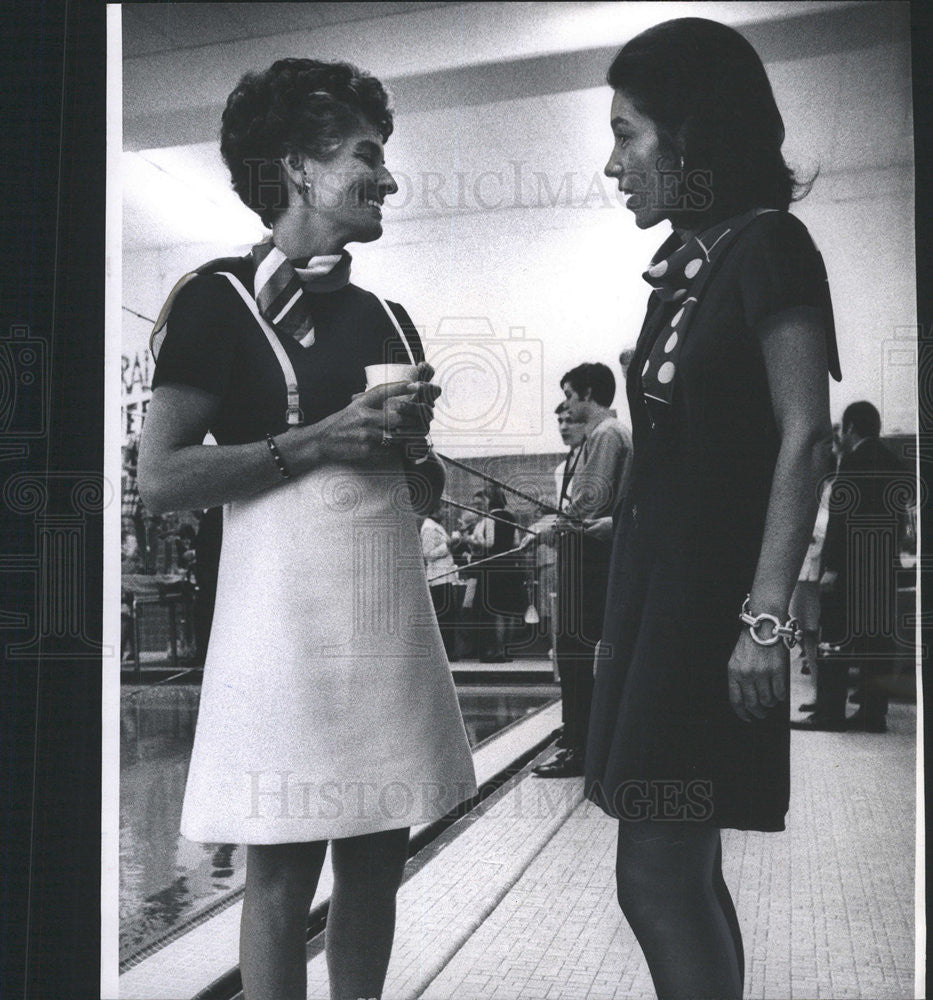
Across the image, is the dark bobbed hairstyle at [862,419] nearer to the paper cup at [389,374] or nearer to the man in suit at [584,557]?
the man in suit at [584,557]

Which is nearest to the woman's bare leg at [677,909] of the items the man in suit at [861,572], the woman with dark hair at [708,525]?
the woman with dark hair at [708,525]

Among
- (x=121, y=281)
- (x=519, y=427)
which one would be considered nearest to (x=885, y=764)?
(x=519, y=427)

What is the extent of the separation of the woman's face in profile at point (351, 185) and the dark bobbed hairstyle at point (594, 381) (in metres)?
0.46

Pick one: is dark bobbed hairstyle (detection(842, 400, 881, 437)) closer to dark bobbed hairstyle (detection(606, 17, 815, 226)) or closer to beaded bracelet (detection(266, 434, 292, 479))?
dark bobbed hairstyle (detection(606, 17, 815, 226))

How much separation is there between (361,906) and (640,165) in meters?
1.34

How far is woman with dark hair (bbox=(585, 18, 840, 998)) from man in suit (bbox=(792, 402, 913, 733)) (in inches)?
7.6

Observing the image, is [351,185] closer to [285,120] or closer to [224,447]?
[285,120]

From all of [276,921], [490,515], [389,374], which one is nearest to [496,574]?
[490,515]

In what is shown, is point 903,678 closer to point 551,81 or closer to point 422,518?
point 422,518

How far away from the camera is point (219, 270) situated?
1.62 m

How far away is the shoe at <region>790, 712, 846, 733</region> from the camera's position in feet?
5.50

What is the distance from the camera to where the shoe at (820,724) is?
5.50 ft

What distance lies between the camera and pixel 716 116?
160cm

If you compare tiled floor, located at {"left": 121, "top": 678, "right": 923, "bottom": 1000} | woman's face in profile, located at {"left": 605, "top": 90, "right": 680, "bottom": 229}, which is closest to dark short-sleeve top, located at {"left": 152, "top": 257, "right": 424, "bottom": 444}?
woman's face in profile, located at {"left": 605, "top": 90, "right": 680, "bottom": 229}
